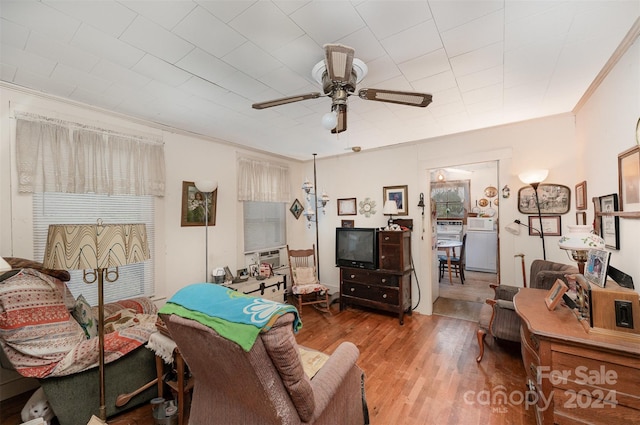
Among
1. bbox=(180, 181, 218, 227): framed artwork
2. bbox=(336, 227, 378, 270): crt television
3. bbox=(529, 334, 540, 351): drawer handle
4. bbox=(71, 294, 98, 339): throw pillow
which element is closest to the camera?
bbox=(529, 334, 540, 351): drawer handle

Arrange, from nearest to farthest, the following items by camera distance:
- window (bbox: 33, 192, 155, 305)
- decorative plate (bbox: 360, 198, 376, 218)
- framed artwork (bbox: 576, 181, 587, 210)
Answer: window (bbox: 33, 192, 155, 305) → framed artwork (bbox: 576, 181, 587, 210) → decorative plate (bbox: 360, 198, 376, 218)

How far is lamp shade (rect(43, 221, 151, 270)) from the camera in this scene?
132cm

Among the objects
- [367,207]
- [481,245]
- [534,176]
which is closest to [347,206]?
[367,207]

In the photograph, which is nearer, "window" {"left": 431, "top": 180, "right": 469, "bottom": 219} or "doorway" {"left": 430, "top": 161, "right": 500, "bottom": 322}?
"doorway" {"left": 430, "top": 161, "right": 500, "bottom": 322}

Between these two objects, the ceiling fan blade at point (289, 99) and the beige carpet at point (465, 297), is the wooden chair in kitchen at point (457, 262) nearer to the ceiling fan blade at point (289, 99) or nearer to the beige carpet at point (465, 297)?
the beige carpet at point (465, 297)

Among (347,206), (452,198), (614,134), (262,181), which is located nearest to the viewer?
(614,134)

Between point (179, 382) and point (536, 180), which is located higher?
point (536, 180)

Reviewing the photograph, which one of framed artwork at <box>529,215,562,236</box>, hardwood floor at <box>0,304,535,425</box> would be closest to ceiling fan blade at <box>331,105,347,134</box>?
hardwood floor at <box>0,304,535,425</box>

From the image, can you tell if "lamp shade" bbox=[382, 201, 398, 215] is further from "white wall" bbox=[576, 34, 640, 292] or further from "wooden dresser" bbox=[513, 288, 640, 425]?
"wooden dresser" bbox=[513, 288, 640, 425]

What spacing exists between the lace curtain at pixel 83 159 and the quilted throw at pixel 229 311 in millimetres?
2070

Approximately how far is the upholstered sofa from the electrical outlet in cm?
308

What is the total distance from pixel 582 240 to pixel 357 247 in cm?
258

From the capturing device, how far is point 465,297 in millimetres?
4523

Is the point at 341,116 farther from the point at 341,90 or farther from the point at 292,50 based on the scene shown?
the point at 292,50
